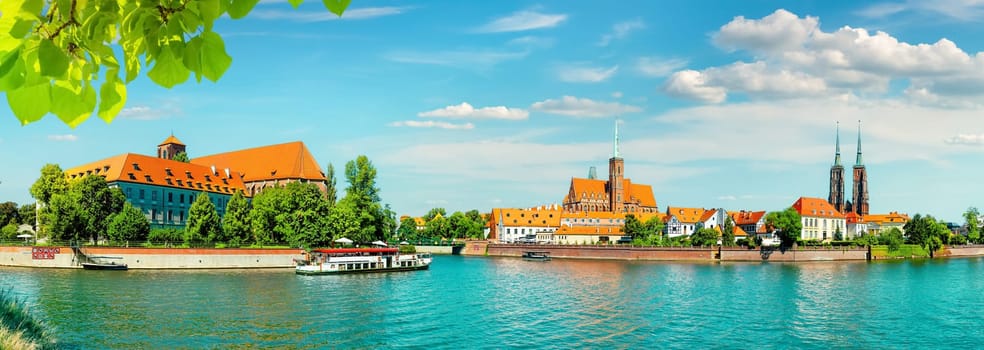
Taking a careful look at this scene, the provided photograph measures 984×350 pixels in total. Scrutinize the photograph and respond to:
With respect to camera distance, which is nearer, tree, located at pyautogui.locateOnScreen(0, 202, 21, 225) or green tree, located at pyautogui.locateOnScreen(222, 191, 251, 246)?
green tree, located at pyautogui.locateOnScreen(222, 191, 251, 246)

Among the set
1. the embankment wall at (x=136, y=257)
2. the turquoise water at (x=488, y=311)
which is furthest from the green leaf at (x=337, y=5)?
the embankment wall at (x=136, y=257)

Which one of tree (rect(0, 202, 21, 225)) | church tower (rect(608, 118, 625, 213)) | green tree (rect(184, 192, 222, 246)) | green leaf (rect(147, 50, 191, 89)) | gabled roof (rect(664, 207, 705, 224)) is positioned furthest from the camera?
church tower (rect(608, 118, 625, 213))

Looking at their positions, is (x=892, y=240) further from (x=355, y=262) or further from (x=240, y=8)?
(x=240, y=8)

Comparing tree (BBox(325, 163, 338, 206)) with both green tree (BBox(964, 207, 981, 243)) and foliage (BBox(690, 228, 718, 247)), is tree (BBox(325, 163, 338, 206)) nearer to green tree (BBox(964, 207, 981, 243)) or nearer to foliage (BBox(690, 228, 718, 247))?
foliage (BBox(690, 228, 718, 247))

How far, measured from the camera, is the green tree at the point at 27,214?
10477cm

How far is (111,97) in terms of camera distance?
2.69m

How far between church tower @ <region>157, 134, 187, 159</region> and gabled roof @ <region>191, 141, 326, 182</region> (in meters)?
6.85

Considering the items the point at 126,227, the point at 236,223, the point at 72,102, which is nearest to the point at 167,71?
the point at 72,102

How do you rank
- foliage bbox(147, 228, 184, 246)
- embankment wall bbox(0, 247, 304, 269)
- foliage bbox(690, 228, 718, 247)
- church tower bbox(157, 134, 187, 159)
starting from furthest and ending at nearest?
1. church tower bbox(157, 134, 187, 159)
2. foliage bbox(690, 228, 718, 247)
3. foliage bbox(147, 228, 184, 246)
4. embankment wall bbox(0, 247, 304, 269)

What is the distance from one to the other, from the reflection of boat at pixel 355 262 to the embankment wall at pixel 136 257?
7.17m

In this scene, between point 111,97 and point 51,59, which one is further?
point 111,97

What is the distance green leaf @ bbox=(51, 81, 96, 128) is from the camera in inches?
100.0

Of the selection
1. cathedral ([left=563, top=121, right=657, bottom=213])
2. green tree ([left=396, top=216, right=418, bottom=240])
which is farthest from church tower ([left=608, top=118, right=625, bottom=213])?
green tree ([left=396, top=216, right=418, bottom=240])

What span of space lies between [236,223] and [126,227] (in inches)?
417
